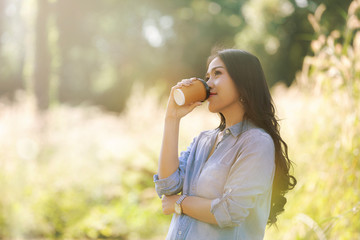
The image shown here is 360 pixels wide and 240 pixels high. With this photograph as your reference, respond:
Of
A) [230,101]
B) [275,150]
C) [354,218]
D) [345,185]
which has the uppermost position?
[230,101]

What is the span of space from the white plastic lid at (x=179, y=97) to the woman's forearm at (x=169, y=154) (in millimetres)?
88

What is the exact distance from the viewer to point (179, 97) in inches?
54.9

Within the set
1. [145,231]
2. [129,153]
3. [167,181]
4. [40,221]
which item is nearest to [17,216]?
[40,221]

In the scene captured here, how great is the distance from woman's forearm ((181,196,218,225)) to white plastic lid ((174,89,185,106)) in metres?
0.33

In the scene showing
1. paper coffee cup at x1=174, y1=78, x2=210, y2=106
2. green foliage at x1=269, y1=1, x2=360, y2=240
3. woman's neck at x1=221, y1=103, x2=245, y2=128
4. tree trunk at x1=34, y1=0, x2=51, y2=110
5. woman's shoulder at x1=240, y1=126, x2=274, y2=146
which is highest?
tree trunk at x1=34, y1=0, x2=51, y2=110

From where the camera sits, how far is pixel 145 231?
169 inches

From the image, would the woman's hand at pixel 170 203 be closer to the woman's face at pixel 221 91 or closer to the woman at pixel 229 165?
the woman at pixel 229 165

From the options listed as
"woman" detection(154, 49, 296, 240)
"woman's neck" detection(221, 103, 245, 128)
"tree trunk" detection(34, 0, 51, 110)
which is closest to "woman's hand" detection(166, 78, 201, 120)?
"woman" detection(154, 49, 296, 240)

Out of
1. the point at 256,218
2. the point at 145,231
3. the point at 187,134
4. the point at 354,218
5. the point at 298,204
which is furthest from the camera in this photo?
the point at 187,134

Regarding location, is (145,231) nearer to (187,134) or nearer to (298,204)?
(187,134)

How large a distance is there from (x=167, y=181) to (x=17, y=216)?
10.2 ft

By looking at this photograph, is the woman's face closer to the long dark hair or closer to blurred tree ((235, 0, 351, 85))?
the long dark hair

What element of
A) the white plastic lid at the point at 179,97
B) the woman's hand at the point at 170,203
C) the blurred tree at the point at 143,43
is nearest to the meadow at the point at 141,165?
the woman's hand at the point at 170,203

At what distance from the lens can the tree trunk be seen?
640cm
